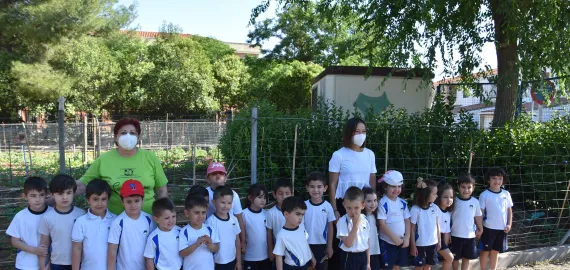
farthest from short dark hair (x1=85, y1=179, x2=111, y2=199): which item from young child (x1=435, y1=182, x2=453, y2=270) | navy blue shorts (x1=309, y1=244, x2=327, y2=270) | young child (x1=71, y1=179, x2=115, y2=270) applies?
young child (x1=435, y1=182, x2=453, y2=270)

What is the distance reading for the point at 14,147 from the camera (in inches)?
722

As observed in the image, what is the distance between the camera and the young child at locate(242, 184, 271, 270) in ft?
12.9

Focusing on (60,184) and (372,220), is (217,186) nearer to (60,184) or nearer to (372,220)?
(60,184)

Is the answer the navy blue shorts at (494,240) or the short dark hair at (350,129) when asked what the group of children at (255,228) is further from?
the short dark hair at (350,129)

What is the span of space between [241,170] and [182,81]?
64.5ft

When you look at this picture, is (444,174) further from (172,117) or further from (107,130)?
(172,117)

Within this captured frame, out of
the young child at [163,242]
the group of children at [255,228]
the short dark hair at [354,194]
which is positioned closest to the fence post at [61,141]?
the group of children at [255,228]

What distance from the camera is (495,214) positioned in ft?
15.8

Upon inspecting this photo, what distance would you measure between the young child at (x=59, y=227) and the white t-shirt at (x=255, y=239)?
4.65ft

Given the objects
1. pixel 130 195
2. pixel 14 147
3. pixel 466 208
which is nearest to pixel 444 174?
pixel 466 208

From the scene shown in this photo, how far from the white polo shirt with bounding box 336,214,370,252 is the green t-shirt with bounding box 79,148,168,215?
5.23ft

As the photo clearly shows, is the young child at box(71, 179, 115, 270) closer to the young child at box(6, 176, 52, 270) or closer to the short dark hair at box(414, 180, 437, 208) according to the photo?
the young child at box(6, 176, 52, 270)

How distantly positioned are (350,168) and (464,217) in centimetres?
145

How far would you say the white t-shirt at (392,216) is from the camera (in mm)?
4160
